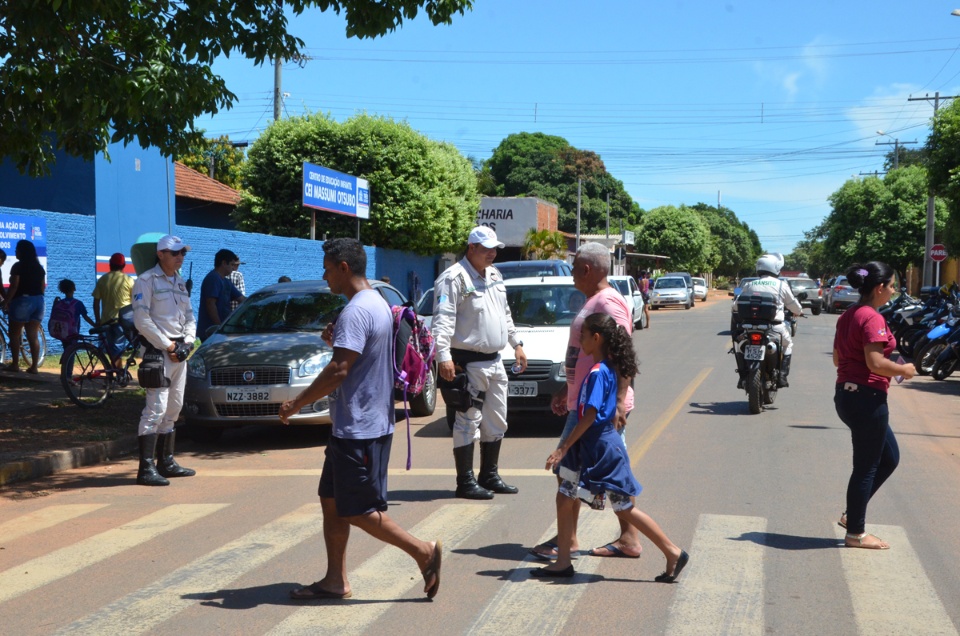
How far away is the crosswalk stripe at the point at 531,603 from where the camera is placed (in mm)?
4703

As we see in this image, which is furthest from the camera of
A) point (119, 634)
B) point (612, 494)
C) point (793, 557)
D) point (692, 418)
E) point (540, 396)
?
point (692, 418)

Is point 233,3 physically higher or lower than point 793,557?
higher

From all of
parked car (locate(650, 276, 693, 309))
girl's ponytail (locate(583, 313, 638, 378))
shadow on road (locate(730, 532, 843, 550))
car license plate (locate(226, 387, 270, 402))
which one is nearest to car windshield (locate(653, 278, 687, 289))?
parked car (locate(650, 276, 693, 309))

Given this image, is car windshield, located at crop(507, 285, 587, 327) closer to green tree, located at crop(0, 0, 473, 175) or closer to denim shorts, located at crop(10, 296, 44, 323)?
green tree, located at crop(0, 0, 473, 175)

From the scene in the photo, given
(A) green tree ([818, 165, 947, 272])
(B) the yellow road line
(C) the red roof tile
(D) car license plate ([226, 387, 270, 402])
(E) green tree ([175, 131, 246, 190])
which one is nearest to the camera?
(B) the yellow road line

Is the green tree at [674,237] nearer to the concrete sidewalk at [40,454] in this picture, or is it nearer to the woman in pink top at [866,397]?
the concrete sidewalk at [40,454]

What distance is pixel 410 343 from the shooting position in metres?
6.12

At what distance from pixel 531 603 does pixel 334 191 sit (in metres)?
21.6

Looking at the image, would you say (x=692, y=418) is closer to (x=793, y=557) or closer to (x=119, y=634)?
(x=793, y=557)

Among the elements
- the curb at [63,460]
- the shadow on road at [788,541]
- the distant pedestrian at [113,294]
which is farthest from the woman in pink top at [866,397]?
the distant pedestrian at [113,294]

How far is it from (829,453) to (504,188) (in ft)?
238

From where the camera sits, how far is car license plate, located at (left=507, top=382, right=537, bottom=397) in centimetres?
1035

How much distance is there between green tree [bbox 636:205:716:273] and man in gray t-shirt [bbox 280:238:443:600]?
7766 cm

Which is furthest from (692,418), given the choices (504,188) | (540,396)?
(504,188)
